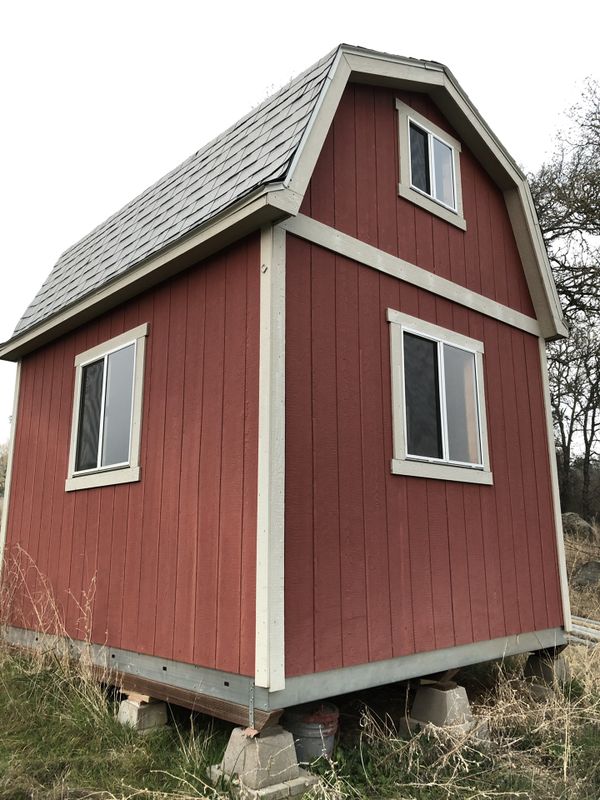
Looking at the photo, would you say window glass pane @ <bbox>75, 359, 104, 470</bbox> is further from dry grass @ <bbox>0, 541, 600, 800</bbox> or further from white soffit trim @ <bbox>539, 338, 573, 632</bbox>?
white soffit trim @ <bbox>539, 338, 573, 632</bbox>

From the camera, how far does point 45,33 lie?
25.3 ft

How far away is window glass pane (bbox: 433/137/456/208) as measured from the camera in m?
6.79

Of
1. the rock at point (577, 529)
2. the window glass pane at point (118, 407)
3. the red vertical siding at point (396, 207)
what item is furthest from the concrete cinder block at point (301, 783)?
the rock at point (577, 529)

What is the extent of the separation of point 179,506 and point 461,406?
2731mm

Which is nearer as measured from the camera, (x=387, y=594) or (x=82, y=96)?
(x=387, y=594)

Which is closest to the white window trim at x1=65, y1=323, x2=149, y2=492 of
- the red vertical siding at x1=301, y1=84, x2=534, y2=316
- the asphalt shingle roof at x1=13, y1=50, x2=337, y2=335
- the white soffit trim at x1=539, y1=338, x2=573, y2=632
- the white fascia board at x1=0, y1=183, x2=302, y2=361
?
the white fascia board at x1=0, y1=183, x2=302, y2=361

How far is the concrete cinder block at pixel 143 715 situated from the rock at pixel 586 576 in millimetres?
9424

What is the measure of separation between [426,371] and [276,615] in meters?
2.70

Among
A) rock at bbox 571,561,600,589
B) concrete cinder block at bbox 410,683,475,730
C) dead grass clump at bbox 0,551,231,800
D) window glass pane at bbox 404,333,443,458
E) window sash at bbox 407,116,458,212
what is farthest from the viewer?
rock at bbox 571,561,600,589

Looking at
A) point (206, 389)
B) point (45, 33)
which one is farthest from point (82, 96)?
point (206, 389)

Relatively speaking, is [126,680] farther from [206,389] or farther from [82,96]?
[82,96]

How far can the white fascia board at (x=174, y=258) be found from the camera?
4574 mm

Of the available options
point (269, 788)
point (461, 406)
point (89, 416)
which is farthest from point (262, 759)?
point (89, 416)

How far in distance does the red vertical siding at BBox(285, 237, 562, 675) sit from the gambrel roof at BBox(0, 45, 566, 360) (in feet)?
1.74
